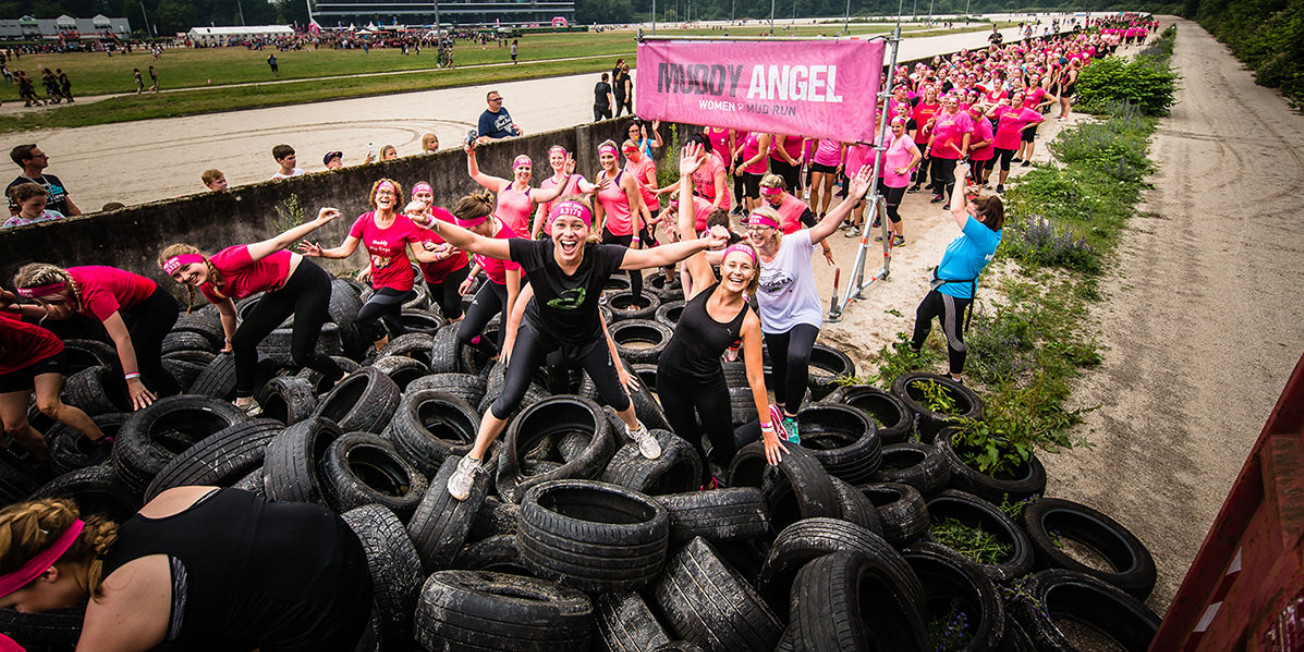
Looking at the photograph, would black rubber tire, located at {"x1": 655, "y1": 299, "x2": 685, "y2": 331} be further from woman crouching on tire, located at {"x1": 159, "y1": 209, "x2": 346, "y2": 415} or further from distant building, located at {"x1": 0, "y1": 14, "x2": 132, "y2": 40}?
distant building, located at {"x1": 0, "y1": 14, "x2": 132, "y2": 40}

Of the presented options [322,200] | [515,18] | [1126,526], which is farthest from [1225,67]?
[515,18]

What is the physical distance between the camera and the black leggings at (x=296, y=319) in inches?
221

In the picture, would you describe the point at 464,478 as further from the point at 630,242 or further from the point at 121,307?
the point at 630,242

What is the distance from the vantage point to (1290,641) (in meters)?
1.63

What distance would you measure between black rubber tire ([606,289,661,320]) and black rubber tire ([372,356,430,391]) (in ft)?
8.58

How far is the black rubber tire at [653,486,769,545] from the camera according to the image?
368cm

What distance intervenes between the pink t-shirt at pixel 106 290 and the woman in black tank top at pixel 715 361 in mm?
4564

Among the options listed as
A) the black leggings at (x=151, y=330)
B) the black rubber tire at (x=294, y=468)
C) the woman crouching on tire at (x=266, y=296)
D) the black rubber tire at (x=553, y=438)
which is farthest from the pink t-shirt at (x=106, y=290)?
the black rubber tire at (x=553, y=438)

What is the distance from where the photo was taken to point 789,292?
5461 millimetres

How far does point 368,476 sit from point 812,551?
3.48 meters

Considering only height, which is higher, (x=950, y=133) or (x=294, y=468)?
(x=950, y=133)

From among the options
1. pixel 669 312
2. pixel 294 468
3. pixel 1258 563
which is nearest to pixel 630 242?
pixel 669 312

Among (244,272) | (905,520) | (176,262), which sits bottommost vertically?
(905,520)

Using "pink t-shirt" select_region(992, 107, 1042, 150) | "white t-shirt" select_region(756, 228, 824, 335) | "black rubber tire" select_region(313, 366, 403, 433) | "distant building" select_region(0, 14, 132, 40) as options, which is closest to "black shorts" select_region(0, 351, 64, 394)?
"black rubber tire" select_region(313, 366, 403, 433)
